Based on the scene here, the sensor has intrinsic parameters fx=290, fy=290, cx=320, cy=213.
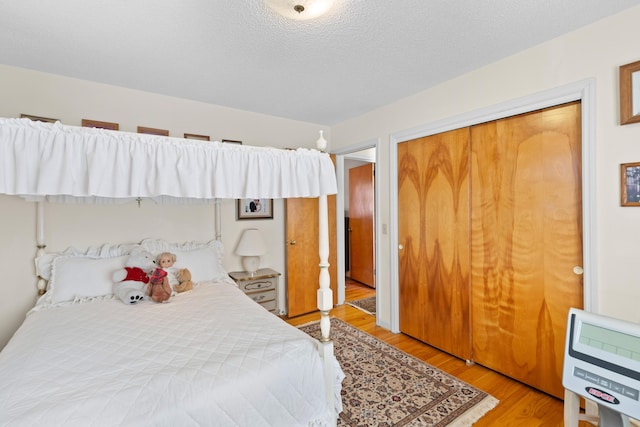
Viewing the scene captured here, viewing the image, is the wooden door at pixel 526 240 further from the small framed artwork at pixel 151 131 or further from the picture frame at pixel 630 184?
the small framed artwork at pixel 151 131

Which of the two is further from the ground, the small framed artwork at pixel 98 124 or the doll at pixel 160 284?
the small framed artwork at pixel 98 124

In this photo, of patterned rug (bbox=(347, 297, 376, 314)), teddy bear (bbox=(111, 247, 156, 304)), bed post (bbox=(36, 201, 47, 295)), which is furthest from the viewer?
patterned rug (bbox=(347, 297, 376, 314))

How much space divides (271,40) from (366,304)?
3.25 m

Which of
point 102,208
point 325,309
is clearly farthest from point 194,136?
point 325,309

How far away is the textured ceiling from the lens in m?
1.58

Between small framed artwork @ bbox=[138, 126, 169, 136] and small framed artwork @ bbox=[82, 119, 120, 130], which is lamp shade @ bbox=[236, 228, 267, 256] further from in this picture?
small framed artwork @ bbox=[82, 119, 120, 130]

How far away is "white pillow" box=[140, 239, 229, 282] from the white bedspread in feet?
2.60

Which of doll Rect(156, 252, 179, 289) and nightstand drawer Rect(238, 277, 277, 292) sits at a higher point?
doll Rect(156, 252, 179, 289)

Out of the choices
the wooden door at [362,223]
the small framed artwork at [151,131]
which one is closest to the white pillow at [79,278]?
the small framed artwork at [151,131]

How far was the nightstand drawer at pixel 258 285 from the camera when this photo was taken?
9.95 feet

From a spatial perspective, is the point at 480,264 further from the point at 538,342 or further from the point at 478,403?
the point at 478,403

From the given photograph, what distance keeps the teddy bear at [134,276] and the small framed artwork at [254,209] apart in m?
1.02

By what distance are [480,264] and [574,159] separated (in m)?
0.97

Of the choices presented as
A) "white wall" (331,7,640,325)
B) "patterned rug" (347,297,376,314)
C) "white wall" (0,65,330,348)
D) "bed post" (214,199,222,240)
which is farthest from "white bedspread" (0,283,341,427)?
"patterned rug" (347,297,376,314)
